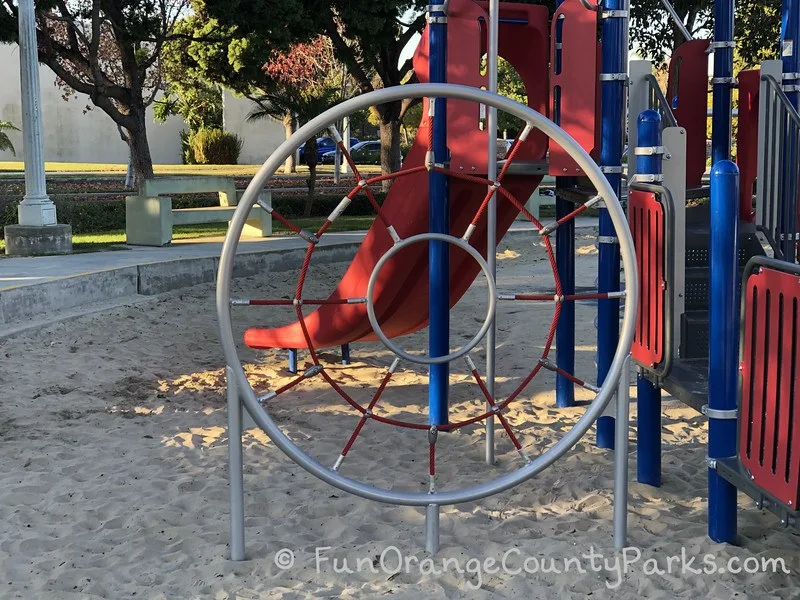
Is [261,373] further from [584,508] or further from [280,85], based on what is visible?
[280,85]

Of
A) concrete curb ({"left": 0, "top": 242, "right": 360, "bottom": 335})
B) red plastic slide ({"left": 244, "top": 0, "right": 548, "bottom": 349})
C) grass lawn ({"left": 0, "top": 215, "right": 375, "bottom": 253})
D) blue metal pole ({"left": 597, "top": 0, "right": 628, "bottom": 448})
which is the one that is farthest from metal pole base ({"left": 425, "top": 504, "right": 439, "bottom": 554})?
grass lawn ({"left": 0, "top": 215, "right": 375, "bottom": 253})

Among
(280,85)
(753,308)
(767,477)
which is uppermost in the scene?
(280,85)

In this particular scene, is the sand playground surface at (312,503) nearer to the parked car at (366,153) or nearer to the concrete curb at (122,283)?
the concrete curb at (122,283)

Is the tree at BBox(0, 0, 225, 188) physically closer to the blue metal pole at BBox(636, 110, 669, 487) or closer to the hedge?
the hedge

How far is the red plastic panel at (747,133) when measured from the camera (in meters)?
5.75

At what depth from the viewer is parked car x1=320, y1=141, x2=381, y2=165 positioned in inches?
1315

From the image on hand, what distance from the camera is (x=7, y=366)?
5805 millimetres

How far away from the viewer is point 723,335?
3127mm

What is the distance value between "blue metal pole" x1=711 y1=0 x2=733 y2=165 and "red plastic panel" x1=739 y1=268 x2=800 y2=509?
2432 mm

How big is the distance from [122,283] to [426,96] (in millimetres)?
5393

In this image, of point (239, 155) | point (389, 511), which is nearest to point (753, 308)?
point (389, 511)

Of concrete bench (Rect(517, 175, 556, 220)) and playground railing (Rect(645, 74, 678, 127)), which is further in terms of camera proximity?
concrete bench (Rect(517, 175, 556, 220))

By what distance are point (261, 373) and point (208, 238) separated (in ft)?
18.5

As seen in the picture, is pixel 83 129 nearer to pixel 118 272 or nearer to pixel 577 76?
pixel 118 272
